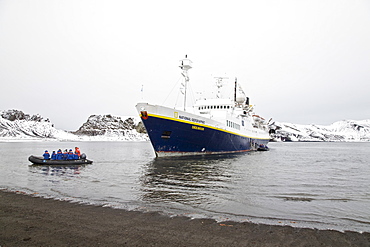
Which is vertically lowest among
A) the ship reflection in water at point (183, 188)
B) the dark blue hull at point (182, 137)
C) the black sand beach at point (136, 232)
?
the ship reflection in water at point (183, 188)

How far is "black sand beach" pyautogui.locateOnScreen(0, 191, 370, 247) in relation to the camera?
17.0 ft

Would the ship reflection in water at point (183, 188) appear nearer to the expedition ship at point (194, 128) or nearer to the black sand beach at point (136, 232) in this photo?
the black sand beach at point (136, 232)

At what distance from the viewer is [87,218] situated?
679 cm

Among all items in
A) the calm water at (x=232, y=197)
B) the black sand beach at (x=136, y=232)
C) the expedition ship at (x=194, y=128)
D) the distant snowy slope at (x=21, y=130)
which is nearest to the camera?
the black sand beach at (x=136, y=232)

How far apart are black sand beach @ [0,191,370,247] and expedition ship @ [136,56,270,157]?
56.7 ft

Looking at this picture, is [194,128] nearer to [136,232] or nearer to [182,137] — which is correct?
[182,137]

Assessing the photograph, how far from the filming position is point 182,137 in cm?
2678

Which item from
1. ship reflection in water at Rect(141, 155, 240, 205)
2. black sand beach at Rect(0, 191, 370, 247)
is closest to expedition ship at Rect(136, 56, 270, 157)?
ship reflection in water at Rect(141, 155, 240, 205)

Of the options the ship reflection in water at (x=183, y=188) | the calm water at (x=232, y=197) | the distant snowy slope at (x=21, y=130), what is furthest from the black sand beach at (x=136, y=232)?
the distant snowy slope at (x=21, y=130)

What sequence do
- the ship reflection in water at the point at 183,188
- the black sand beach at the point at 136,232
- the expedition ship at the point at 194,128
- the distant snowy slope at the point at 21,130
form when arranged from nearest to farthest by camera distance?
the black sand beach at the point at 136,232 < the ship reflection in water at the point at 183,188 < the expedition ship at the point at 194,128 < the distant snowy slope at the point at 21,130

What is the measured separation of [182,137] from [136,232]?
21.1 meters

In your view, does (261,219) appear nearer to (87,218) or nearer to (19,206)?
(87,218)

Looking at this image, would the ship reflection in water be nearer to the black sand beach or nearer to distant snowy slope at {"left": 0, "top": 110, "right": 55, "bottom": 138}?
the black sand beach

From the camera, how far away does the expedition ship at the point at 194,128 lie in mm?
24531
